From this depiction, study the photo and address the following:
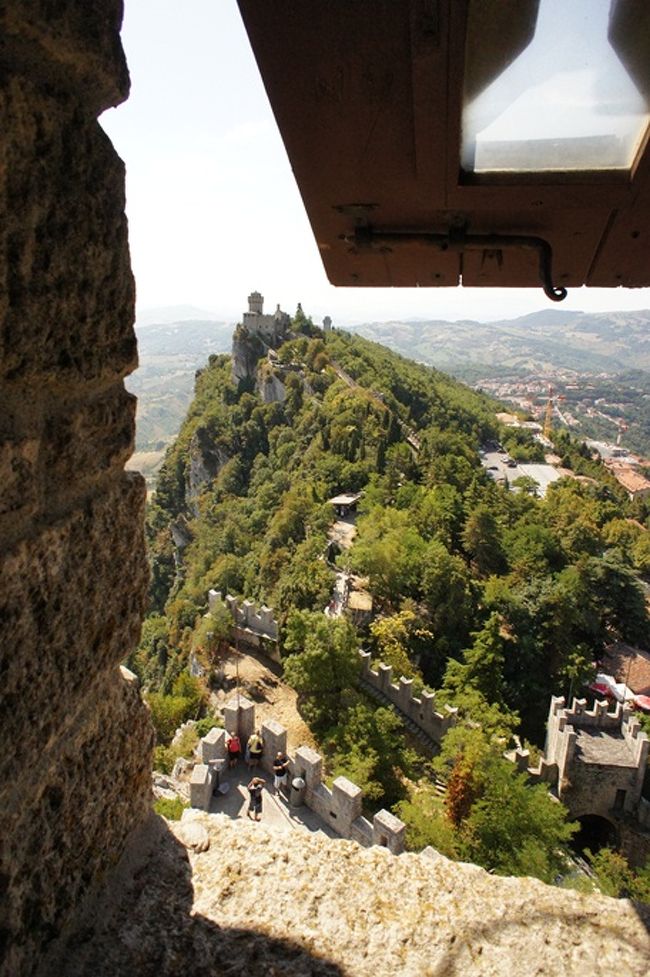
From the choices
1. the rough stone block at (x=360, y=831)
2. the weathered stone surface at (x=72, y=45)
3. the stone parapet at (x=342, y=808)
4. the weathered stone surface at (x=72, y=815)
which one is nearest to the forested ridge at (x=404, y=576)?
the rough stone block at (x=360, y=831)

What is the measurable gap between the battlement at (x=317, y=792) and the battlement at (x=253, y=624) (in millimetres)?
7700

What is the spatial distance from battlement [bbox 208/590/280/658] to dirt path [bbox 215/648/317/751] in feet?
1.66

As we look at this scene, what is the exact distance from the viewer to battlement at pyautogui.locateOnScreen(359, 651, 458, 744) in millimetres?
18375

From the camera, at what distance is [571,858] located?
17.1 meters

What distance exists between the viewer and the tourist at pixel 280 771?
1213cm

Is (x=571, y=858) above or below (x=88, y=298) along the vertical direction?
below

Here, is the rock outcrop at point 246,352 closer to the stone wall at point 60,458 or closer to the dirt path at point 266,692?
the dirt path at point 266,692

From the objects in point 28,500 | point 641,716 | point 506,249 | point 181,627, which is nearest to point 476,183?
point 506,249

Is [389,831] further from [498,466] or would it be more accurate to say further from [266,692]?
[498,466]

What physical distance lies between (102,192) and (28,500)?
0.68 meters

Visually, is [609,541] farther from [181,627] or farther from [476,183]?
[476,183]

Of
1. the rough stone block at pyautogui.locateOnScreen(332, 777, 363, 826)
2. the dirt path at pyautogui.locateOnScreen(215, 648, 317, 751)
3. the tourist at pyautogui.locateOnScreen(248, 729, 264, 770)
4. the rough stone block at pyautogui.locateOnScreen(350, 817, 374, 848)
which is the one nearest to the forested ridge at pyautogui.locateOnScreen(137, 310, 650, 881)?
the dirt path at pyautogui.locateOnScreen(215, 648, 317, 751)

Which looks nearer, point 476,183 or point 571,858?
point 476,183

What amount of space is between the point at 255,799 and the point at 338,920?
10.6m
